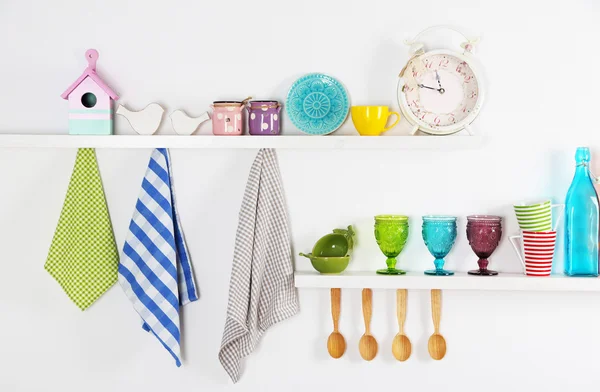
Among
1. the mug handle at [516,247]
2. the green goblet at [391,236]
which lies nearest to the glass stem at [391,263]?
the green goblet at [391,236]

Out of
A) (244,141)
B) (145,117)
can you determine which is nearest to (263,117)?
(244,141)

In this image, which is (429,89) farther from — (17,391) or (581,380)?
(17,391)

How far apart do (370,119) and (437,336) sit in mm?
632

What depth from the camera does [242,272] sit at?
80.1 inches

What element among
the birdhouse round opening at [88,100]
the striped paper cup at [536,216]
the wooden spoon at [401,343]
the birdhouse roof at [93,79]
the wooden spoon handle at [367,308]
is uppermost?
the birdhouse roof at [93,79]

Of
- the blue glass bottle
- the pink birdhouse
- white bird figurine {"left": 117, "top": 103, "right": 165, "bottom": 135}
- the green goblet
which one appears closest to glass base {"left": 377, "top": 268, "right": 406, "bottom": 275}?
the green goblet

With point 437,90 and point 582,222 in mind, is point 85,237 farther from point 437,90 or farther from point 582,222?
point 582,222

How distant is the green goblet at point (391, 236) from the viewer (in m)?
2.03

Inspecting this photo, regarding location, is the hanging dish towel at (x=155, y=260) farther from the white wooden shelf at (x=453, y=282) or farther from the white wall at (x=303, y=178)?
the white wooden shelf at (x=453, y=282)

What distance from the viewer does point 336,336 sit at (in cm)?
211

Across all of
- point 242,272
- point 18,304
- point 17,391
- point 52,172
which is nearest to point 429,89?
point 242,272

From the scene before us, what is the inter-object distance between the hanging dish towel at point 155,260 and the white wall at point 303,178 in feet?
0.22

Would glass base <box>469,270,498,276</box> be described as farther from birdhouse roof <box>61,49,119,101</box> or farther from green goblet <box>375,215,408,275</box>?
birdhouse roof <box>61,49,119,101</box>

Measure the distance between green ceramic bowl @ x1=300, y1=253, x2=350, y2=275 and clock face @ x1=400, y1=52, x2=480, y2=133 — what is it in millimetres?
436
